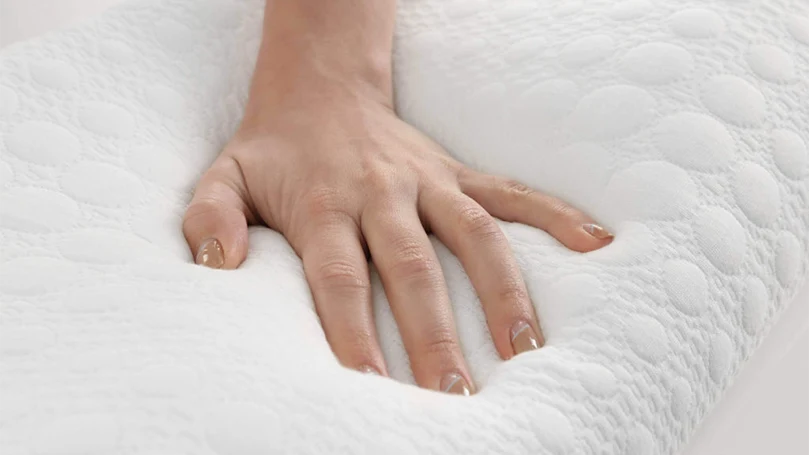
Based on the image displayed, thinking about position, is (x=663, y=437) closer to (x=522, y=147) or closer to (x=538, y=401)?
(x=538, y=401)

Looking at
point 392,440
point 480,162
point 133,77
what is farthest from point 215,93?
point 392,440

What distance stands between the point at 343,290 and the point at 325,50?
20 cm

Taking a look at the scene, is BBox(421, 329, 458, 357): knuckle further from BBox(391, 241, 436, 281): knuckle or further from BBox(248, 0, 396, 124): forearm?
BBox(248, 0, 396, 124): forearm

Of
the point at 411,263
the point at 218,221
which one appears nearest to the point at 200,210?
the point at 218,221

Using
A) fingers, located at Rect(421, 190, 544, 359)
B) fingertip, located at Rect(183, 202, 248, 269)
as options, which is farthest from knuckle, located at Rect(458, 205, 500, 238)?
fingertip, located at Rect(183, 202, 248, 269)

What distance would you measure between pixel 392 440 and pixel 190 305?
0.11 m

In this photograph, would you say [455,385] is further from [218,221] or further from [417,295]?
[218,221]

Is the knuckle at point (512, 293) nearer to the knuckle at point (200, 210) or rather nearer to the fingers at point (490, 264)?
the fingers at point (490, 264)

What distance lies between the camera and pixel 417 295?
1.38 feet

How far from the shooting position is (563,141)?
1.58ft

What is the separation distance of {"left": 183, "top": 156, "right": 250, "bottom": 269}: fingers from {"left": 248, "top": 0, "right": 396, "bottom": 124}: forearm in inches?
2.9

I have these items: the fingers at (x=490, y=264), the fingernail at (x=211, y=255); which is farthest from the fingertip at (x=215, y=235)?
the fingers at (x=490, y=264)

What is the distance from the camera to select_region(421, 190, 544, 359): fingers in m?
0.41

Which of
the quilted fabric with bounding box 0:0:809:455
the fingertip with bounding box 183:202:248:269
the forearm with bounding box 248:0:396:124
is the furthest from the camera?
the forearm with bounding box 248:0:396:124
